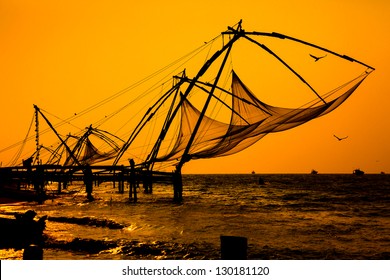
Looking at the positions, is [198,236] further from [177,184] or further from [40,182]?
[40,182]

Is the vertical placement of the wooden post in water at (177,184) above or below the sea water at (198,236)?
above

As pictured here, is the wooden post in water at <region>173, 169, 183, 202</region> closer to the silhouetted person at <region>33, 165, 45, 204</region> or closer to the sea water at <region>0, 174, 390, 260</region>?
the sea water at <region>0, 174, 390, 260</region>

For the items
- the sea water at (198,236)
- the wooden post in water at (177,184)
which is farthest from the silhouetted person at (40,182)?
the wooden post in water at (177,184)

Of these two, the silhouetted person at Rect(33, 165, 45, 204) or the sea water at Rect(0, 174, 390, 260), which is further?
the silhouetted person at Rect(33, 165, 45, 204)

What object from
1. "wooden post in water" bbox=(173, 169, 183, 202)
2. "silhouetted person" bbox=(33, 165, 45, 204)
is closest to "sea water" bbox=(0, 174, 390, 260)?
"wooden post in water" bbox=(173, 169, 183, 202)

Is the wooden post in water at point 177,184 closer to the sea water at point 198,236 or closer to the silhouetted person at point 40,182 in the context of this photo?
the sea water at point 198,236

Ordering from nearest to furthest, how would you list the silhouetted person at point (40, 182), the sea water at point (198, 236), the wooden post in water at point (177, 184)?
the sea water at point (198, 236)
the wooden post in water at point (177, 184)
the silhouetted person at point (40, 182)

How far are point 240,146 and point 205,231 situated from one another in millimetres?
3198

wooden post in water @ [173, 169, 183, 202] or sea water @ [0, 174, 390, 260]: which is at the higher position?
wooden post in water @ [173, 169, 183, 202]

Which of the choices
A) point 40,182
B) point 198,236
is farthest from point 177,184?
point 198,236

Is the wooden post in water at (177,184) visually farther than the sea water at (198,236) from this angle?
Yes
